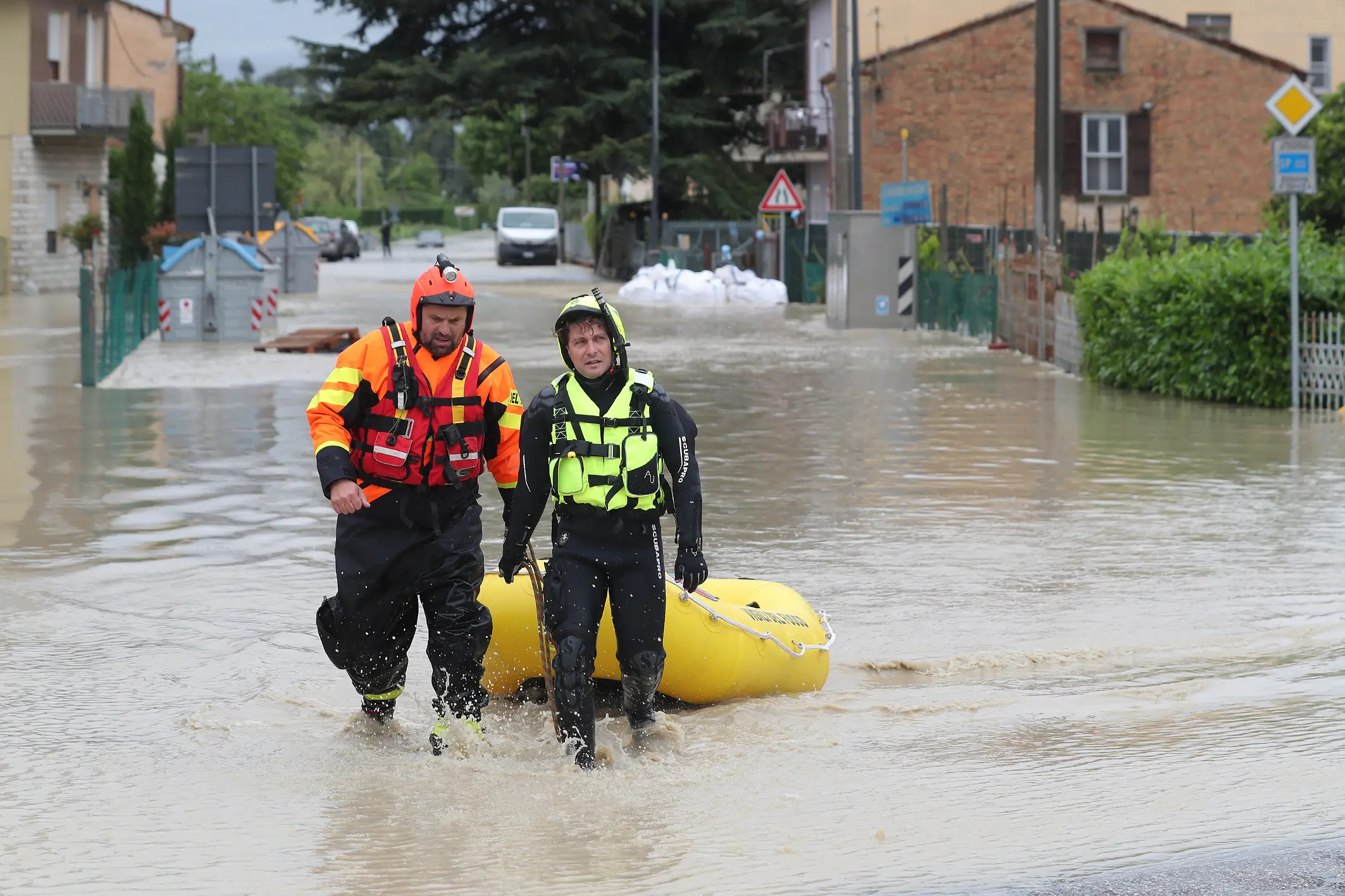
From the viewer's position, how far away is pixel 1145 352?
62.0 ft

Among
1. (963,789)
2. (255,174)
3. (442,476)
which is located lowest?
(963,789)

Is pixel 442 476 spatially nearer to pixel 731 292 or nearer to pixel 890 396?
pixel 890 396

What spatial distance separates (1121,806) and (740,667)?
1.64 meters

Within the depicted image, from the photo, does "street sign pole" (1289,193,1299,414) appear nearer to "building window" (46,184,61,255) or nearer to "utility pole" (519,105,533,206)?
"building window" (46,184,61,255)

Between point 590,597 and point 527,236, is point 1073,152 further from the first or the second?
point 590,597

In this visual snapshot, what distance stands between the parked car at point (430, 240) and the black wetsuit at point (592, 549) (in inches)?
3156

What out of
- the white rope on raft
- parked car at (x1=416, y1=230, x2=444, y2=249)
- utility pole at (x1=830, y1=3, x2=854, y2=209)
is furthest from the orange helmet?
parked car at (x1=416, y1=230, x2=444, y2=249)

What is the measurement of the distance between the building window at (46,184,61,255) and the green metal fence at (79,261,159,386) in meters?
18.6

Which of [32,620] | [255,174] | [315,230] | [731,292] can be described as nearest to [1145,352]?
[32,620]

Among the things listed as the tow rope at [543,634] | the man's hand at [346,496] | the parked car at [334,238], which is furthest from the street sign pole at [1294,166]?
the parked car at [334,238]

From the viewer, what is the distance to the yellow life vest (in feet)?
19.9

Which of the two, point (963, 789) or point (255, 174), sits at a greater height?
point (255, 174)

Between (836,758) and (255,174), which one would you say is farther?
(255,174)

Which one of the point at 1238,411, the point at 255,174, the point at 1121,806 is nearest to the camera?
the point at 1121,806
